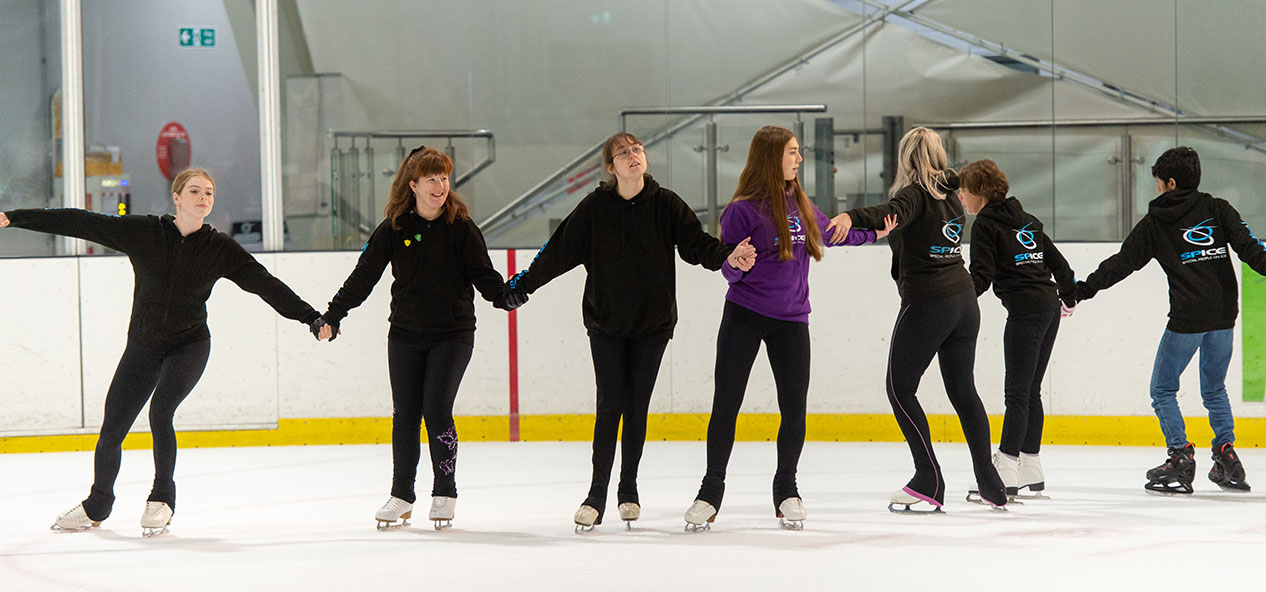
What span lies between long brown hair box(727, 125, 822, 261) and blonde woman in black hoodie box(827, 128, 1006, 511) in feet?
1.25

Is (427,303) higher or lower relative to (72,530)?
higher

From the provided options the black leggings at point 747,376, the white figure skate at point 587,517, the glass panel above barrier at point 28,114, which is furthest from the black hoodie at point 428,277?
the glass panel above barrier at point 28,114

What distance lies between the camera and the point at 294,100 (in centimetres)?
762

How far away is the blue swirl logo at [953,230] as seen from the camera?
4.40 meters

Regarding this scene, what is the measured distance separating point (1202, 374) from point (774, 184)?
223 cm

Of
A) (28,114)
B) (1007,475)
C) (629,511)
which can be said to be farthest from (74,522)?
(28,114)

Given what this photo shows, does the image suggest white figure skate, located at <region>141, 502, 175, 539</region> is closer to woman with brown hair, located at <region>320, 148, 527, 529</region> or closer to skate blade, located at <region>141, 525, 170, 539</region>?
skate blade, located at <region>141, 525, 170, 539</region>

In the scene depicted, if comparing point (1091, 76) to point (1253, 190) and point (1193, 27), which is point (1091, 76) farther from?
point (1253, 190)

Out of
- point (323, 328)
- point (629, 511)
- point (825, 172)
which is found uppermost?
point (825, 172)

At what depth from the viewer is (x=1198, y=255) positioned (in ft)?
16.6

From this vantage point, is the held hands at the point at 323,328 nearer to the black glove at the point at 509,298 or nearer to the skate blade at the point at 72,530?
the black glove at the point at 509,298

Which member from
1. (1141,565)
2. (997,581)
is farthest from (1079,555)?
(997,581)

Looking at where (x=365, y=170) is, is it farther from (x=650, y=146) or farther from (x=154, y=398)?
(x=154, y=398)

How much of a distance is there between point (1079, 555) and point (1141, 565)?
0.19 metres
